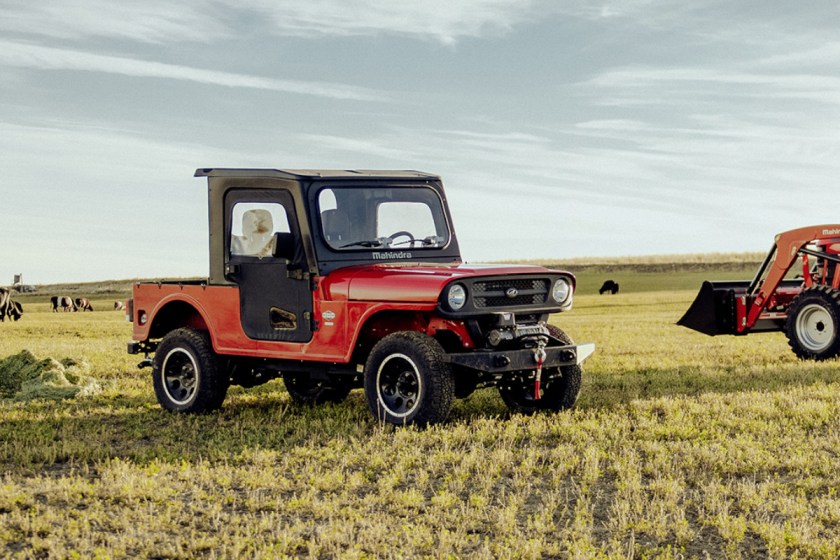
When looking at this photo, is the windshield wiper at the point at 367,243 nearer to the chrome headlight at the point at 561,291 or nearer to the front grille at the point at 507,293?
the front grille at the point at 507,293

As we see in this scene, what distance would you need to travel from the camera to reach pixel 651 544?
6.52 m

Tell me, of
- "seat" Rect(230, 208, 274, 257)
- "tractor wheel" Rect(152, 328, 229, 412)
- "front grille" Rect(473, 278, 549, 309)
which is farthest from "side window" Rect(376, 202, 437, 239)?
"tractor wheel" Rect(152, 328, 229, 412)

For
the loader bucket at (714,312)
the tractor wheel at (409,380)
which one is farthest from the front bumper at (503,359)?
the loader bucket at (714,312)

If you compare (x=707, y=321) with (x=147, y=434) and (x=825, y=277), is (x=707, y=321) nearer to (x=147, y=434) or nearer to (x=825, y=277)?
(x=825, y=277)

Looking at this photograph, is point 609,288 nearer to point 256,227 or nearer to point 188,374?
point 188,374

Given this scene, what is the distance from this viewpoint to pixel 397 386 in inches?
401

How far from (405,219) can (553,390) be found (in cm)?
247

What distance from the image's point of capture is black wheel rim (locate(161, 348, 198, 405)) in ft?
39.0

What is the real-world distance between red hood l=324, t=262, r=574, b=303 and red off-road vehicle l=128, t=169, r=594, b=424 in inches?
0.6

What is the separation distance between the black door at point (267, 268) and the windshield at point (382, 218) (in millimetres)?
400

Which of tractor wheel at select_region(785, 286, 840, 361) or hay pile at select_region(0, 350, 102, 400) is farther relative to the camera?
tractor wheel at select_region(785, 286, 840, 361)

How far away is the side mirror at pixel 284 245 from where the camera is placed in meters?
10.6

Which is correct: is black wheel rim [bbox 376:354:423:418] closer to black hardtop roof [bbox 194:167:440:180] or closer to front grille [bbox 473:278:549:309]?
front grille [bbox 473:278:549:309]

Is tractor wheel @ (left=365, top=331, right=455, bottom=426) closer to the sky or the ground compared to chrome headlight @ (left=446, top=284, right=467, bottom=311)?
closer to the ground
